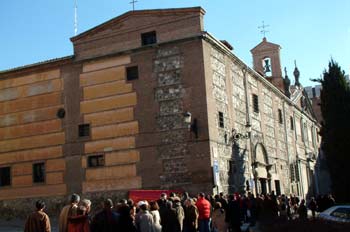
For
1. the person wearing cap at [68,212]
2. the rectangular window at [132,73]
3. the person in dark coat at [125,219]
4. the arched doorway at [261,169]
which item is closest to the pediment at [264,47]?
the arched doorway at [261,169]

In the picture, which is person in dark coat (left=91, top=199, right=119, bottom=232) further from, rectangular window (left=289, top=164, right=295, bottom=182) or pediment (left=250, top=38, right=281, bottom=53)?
pediment (left=250, top=38, right=281, bottom=53)

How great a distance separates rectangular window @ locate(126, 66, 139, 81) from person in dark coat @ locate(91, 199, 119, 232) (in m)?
14.1

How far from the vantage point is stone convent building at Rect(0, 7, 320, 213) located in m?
22.7

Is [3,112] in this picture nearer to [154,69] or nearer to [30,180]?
[30,180]

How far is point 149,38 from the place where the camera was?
79.9 ft

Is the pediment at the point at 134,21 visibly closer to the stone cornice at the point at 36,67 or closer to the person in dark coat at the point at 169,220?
the stone cornice at the point at 36,67

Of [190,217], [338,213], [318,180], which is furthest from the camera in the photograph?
[318,180]

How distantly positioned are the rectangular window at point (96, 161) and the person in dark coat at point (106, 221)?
13612 millimetres

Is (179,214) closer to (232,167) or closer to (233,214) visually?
(233,214)

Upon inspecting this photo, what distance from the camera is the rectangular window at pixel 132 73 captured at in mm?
24141

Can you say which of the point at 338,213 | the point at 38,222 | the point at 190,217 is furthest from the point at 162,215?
the point at 338,213

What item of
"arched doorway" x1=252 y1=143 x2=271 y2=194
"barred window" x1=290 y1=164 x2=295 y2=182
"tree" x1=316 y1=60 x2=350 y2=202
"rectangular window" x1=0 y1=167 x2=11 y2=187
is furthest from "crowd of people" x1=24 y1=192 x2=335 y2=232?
"barred window" x1=290 y1=164 x2=295 y2=182

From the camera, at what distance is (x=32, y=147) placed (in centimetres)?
2577

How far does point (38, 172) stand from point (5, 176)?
82.5 inches
